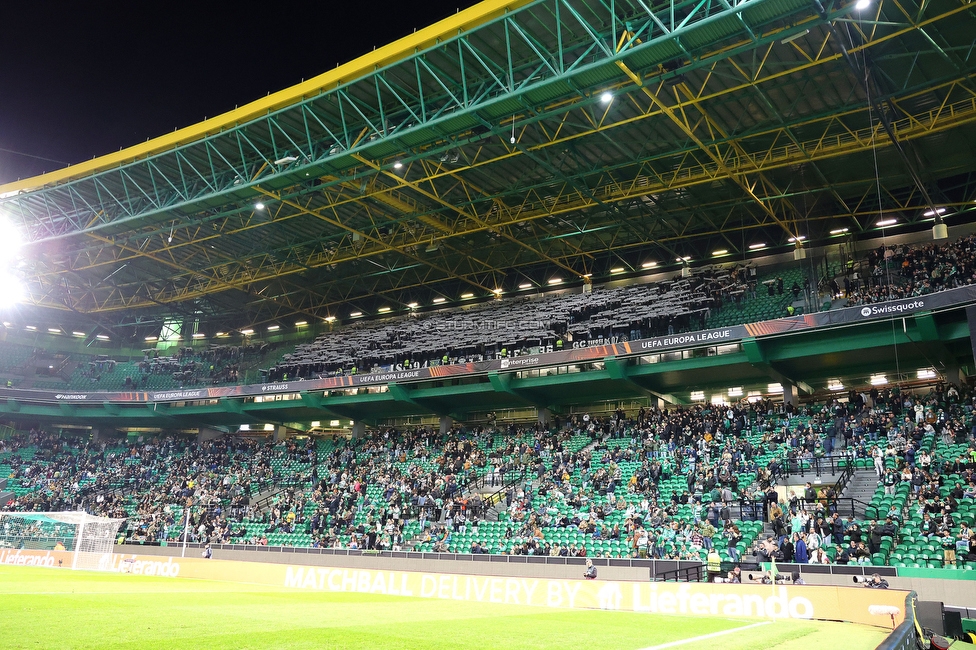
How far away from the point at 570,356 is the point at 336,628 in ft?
81.6

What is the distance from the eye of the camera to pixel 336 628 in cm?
964

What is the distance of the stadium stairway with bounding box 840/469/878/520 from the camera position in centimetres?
2242

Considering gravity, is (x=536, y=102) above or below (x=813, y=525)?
above

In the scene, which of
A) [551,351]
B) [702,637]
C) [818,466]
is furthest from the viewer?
[551,351]

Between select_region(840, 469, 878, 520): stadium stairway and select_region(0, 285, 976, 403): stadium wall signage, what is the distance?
6.00m

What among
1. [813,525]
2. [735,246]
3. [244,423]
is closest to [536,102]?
[813,525]

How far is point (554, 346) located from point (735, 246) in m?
11.4

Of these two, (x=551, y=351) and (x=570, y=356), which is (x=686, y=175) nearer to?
(x=570, y=356)

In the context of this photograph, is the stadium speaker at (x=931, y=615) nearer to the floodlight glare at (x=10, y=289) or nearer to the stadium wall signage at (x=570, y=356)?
the stadium wall signage at (x=570, y=356)

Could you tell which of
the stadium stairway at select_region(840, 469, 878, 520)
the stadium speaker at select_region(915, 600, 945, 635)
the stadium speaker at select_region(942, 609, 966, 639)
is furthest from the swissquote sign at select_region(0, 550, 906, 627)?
the stadium stairway at select_region(840, 469, 878, 520)

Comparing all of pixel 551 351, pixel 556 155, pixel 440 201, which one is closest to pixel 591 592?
pixel 556 155

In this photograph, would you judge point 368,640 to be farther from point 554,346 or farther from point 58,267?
point 58,267

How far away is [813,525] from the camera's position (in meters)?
21.0

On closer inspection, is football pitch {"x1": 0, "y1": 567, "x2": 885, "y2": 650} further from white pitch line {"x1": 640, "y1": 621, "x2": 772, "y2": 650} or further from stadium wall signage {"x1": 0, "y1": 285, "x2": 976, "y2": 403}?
stadium wall signage {"x1": 0, "y1": 285, "x2": 976, "y2": 403}
